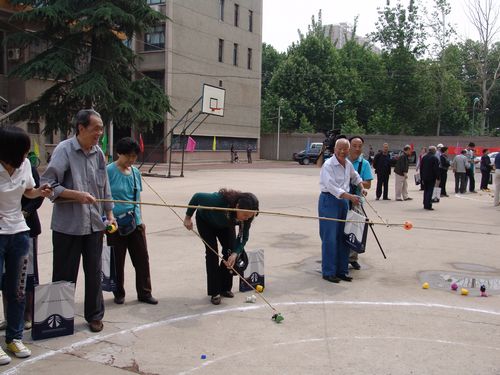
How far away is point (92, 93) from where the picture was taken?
23594 mm

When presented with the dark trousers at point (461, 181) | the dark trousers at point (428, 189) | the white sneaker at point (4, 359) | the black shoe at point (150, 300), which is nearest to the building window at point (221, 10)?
the dark trousers at point (461, 181)

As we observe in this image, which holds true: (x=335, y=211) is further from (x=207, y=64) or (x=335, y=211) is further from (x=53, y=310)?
(x=207, y=64)

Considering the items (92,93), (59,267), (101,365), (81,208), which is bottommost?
(101,365)

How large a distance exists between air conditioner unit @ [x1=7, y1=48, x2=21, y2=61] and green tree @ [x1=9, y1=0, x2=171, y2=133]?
1469 mm

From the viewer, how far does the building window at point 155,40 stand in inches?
1544

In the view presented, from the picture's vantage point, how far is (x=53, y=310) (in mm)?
4457

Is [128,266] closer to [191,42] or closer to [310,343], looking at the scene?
[310,343]

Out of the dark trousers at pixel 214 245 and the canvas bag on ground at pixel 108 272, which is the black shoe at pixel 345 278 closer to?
the dark trousers at pixel 214 245

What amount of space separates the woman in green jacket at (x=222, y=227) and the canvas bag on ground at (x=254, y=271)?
10.6 inches

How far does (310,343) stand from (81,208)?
231cm

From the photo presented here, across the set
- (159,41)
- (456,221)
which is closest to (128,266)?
(456,221)

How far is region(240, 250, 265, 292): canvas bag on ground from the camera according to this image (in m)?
5.92

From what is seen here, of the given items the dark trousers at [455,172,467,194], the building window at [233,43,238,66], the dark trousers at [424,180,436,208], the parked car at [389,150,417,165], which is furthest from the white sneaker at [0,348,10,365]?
the building window at [233,43,238,66]

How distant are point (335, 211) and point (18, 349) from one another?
3.99 m
